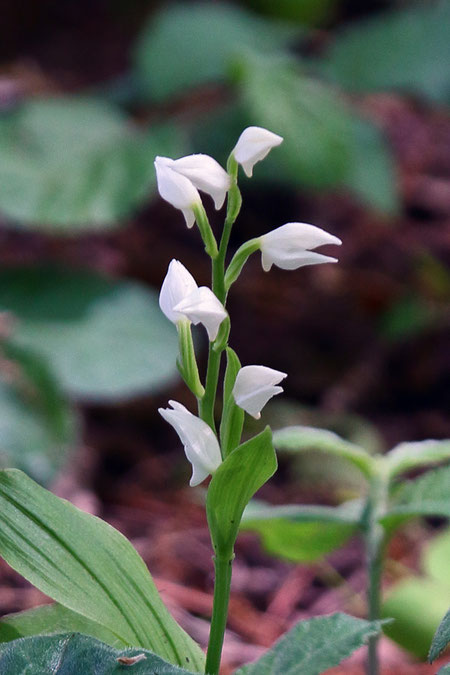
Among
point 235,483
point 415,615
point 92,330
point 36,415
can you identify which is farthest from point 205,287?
point 92,330

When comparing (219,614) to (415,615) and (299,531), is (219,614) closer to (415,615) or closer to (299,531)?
(299,531)

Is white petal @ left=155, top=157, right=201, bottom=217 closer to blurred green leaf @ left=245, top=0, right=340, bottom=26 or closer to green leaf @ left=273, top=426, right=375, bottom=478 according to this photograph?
green leaf @ left=273, top=426, right=375, bottom=478

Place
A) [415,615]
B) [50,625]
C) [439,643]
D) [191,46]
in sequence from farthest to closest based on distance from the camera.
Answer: [191,46]
[415,615]
[50,625]
[439,643]

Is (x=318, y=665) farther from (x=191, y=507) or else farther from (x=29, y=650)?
(x=191, y=507)

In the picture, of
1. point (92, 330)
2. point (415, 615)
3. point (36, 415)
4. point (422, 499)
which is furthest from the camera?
point (92, 330)

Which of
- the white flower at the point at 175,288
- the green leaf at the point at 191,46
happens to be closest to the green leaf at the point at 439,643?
the white flower at the point at 175,288

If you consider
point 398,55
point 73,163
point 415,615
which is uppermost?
point 398,55

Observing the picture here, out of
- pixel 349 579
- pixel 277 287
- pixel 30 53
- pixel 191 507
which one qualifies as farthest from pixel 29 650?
pixel 30 53
